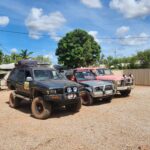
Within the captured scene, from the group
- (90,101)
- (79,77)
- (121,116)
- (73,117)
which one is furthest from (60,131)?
(79,77)

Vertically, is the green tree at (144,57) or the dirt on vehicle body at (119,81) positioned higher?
the green tree at (144,57)

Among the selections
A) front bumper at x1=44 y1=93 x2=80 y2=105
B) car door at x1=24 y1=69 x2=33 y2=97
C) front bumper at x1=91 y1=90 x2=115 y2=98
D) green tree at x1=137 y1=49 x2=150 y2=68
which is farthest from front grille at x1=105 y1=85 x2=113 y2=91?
green tree at x1=137 y1=49 x2=150 y2=68

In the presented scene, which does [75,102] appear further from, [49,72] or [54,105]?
[49,72]

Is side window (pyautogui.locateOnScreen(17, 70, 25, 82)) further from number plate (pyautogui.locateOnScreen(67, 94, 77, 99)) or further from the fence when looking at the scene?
the fence

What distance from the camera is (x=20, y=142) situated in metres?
6.73

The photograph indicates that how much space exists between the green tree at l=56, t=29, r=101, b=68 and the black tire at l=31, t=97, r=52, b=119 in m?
35.0

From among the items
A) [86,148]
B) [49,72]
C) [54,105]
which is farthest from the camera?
[49,72]

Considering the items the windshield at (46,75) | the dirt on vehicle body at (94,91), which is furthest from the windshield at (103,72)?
the windshield at (46,75)

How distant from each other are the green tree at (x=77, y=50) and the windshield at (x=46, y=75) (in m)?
33.6

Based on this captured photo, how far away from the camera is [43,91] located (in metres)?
9.62

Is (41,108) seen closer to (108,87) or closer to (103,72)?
(108,87)

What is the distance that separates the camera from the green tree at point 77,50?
45406 mm

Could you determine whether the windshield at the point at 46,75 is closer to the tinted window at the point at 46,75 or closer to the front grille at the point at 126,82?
the tinted window at the point at 46,75

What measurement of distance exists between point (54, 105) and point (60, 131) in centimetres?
241
